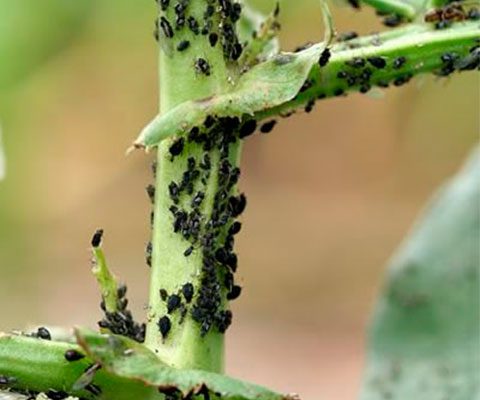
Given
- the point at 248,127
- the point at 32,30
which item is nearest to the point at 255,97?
the point at 248,127

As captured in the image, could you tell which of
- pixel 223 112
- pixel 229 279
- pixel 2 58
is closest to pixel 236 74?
pixel 223 112

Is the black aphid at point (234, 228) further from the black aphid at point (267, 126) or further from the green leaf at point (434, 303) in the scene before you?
the green leaf at point (434, 303)

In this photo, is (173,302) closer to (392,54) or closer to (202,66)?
(202,66)

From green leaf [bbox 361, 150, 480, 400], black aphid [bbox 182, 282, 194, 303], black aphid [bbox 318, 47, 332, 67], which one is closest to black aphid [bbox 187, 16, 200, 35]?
black aphid [bbox 318, 47, 332, 67]

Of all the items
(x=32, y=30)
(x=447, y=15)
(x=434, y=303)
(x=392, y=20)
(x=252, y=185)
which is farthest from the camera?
(x=252, y=185)

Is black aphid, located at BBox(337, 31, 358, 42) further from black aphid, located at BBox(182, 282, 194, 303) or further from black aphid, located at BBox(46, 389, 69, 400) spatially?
black aphid, located at BBox(46, 389, 69, 400)

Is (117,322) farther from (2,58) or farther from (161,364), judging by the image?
(2,58)
